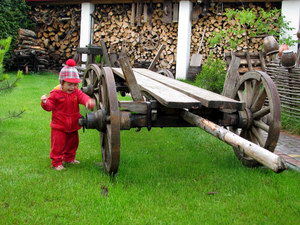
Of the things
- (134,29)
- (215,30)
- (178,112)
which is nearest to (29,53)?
(134,29)

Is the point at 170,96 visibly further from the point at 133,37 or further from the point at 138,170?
A: the point at 133,37

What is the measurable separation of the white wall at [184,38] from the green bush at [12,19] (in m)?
5.34

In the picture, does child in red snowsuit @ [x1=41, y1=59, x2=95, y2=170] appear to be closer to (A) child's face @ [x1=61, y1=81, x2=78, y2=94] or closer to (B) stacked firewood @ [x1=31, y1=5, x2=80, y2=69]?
(A) child's face @ [x1=61, y1=81, x2=78, y2=94]

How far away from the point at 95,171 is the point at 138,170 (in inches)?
15.2

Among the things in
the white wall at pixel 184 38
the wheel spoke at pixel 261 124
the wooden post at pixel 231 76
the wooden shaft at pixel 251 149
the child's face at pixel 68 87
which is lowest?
the wheel spoke at pixel 261 124

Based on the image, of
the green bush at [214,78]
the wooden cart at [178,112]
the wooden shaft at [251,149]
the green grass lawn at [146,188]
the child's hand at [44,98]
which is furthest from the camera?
the green bush at [214,78]

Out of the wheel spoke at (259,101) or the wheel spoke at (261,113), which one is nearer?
the wheel spoke at (261,113)

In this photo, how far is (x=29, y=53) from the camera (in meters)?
13.3

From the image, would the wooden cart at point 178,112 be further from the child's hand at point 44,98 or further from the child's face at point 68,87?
the child's hand at point 44,98

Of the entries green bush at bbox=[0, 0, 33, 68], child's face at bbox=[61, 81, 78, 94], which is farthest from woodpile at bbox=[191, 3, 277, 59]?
child's face at bbox=[61, 81, 78, 94]

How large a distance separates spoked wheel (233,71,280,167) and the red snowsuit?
5.00ft

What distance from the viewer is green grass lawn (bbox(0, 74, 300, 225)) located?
270 cm

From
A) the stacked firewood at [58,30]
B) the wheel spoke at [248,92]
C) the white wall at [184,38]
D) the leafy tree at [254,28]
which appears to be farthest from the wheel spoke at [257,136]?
the stacked firewood at [58,30]

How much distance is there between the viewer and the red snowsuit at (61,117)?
3787 mm
